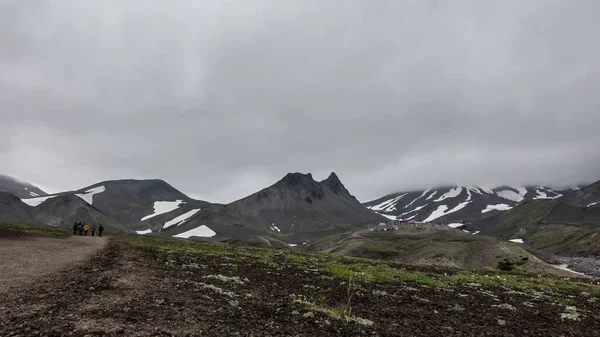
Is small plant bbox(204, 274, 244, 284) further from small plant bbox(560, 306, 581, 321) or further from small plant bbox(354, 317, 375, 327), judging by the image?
small plant bbox(560, 306, 581, 321)

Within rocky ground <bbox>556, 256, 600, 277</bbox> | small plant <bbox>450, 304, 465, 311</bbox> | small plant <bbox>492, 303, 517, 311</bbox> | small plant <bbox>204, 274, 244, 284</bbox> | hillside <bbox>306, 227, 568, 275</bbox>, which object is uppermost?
small plant <bbox>204, 274, 244, 284</bbox>

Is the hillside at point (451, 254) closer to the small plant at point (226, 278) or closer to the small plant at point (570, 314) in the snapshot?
the small plant at point (570, 314)

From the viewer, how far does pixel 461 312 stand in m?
20.1

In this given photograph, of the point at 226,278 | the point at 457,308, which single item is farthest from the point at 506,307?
the point at 226,278

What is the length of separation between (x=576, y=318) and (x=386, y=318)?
1204 cm

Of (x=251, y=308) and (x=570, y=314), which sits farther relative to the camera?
(x=570, y=314)

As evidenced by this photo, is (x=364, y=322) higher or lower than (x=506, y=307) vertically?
higher

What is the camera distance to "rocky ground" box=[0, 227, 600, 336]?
12.9m

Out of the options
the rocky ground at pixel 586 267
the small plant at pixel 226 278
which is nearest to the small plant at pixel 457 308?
the small plant at pixel 226 278

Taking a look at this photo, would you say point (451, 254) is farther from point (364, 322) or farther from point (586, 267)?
point (364, 322)

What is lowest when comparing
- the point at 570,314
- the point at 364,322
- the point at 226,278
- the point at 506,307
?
the point at 570,314

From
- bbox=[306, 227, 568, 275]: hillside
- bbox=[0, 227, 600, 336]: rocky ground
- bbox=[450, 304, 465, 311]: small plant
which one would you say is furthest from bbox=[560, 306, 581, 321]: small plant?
bbox=[306, 227, 568, 275]: hillside

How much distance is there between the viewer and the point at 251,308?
16609 millimetres

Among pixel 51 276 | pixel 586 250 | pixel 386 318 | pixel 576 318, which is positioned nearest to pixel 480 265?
pixel 576 318
